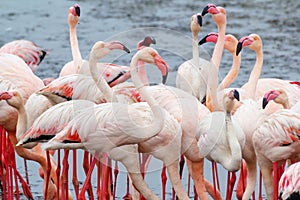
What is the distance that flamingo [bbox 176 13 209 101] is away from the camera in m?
8.54

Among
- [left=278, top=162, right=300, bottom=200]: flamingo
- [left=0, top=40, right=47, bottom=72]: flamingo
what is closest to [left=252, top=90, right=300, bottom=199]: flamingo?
[left=278, top=162, right=300, bottom=200]: flamingo

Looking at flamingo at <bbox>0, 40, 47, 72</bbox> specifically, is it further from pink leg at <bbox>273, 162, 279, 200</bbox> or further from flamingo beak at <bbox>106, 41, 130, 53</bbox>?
pink leg at <bbox>273, 162, 279, 200</bbox>

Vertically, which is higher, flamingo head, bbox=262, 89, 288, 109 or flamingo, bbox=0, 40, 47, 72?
flamingo head, bbox=262, 89, 288, 109

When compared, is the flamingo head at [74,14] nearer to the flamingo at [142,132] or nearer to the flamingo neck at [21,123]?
the flamingo neck at [21,123]

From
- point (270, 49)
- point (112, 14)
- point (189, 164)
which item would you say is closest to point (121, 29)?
point (112, 14)

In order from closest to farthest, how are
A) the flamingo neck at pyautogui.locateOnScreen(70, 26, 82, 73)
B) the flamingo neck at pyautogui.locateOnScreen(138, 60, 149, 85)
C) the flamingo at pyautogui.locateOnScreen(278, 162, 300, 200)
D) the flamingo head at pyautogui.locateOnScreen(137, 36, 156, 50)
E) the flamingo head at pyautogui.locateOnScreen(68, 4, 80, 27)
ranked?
the flamingo at pyautogui.locateOnScreen(278, 162, 300, 200) → the flamingo neck at pyautogui.locateOnScreen(138, 60, 149, 85) → the flamingo head at pyautogui.locateOnScreen(137, 36, 156, 50) → the flamingo neck at pyautogui.locateOnScreen(70, 26, 82, 73) → the flamingo head at pyautogui.locateOnScreen(68, 4, 80, 27)

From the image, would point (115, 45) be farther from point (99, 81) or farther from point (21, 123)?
point (21, 123)

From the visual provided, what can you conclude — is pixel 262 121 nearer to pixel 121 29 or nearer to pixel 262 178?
pixel 262 178

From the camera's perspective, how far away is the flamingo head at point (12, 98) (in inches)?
305

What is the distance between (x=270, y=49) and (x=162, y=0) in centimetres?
411

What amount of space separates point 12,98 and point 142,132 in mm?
1326

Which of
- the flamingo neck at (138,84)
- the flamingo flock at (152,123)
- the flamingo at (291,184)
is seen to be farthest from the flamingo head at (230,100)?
the flamingo at (291,184)

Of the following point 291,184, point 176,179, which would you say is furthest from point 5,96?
point 291,184

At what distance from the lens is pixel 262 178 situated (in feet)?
25.8
